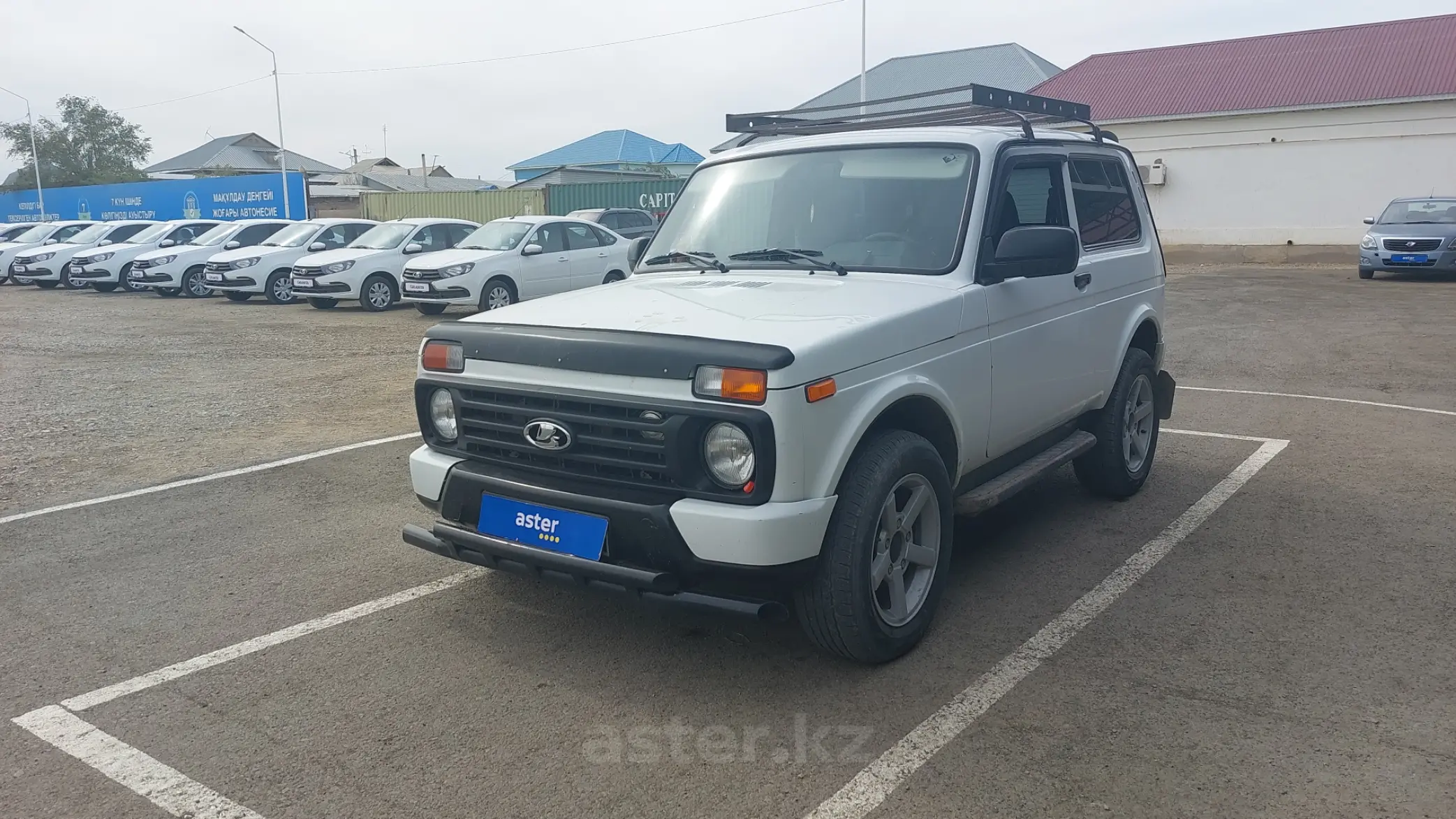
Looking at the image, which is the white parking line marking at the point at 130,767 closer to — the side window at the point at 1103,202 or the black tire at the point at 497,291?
the side window at the point at 1103,202

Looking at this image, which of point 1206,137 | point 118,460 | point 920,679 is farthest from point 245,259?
point 1206,137

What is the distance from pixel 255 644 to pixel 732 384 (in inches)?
87.2

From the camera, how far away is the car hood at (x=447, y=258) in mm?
16469

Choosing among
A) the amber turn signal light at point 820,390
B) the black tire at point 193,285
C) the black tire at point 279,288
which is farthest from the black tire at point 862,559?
the black tire at point 193,285

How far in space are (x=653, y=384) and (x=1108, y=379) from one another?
3.19m

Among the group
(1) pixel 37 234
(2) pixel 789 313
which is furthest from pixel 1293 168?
(1) pixel 37 234

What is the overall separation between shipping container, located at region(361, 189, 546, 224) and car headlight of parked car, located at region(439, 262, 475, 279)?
1911cm

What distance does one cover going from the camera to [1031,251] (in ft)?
14.3

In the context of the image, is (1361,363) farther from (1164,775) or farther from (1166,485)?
(1164,775)

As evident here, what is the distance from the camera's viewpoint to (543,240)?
1727 centimetres

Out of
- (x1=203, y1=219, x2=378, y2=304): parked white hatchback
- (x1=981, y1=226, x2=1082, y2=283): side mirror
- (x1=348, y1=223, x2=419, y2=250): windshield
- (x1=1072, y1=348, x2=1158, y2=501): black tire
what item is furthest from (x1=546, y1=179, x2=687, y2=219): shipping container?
(x1=981, y1=226, x2=1082, y2=283): side mirror

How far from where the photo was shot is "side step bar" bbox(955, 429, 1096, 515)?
4.48 metres

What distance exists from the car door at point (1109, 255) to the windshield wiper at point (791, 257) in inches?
58.1

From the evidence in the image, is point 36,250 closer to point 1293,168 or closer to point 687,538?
point 687,538
